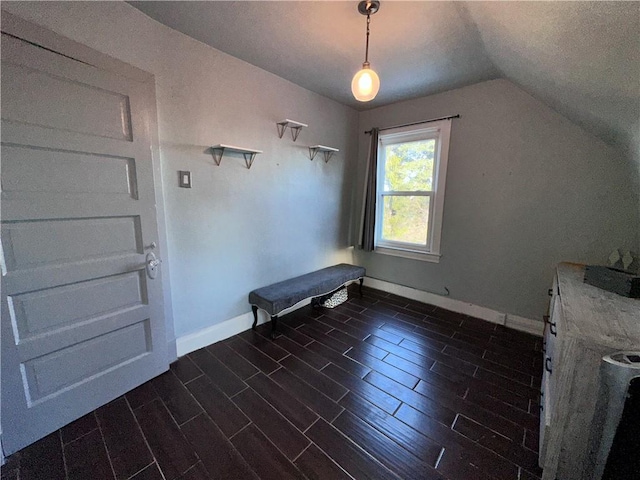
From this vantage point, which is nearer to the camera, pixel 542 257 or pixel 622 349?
pixel 622 349

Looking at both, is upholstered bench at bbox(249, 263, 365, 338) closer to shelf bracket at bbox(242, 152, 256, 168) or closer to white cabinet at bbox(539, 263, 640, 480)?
shelf bracket at bbox(242, 152, 256, 168)

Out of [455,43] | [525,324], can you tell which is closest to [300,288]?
[525,324]

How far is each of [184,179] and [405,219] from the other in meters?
2.64

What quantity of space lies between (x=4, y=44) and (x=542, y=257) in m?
4.03

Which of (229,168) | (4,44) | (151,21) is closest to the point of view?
(4,44)

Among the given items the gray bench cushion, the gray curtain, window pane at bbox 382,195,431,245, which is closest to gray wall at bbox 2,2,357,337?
the gray bench cushion

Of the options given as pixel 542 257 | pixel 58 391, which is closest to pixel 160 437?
pixel 58 391

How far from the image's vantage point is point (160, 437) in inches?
54.7

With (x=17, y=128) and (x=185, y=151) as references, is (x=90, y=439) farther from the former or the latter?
(x=185, y=151)

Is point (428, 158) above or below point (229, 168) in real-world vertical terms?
above

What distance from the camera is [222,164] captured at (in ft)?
7.24

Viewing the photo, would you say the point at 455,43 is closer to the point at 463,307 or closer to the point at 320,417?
the point at 463,307

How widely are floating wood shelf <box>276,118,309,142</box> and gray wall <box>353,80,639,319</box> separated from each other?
4.52 ft

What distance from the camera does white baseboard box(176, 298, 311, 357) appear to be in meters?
2.10
